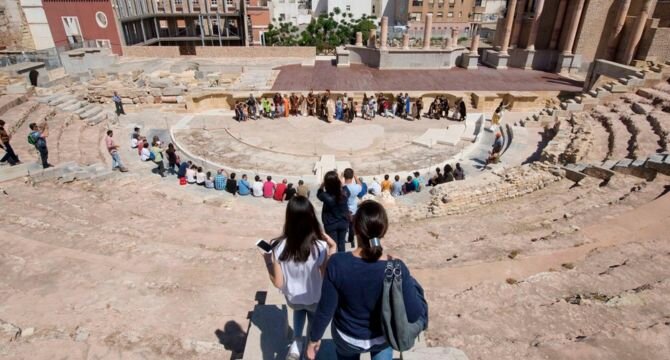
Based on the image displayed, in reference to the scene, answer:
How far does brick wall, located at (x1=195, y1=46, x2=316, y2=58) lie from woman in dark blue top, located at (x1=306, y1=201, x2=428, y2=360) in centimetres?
3207

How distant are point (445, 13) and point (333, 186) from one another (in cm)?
6954

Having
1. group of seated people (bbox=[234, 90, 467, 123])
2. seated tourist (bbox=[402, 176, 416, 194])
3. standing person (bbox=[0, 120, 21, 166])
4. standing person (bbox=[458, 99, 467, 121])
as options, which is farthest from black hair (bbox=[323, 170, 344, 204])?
standing person (bbox=[458, 99, 467, 121])

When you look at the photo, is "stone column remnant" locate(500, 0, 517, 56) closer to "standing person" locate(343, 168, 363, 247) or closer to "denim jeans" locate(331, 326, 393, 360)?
"standing person" locate(343, 168, 363, 247)

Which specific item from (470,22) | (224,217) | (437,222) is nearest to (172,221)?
(224,217)

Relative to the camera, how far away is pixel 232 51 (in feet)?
109

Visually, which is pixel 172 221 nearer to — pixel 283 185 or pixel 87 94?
pixel 283 185

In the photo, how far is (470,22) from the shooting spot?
220 ft

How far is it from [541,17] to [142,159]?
29.9m

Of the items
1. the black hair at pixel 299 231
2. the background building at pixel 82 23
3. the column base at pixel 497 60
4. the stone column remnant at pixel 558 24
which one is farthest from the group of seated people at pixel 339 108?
the background building at pixel 82 23

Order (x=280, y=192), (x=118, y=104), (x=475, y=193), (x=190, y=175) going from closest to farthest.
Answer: (x=475, y=193), (x=280, y=192), (x=190, y=175), (x=118, y=104)

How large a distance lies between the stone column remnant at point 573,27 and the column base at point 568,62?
0.30 m

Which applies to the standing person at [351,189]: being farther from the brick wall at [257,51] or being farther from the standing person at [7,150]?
the brick wall at [257,51]

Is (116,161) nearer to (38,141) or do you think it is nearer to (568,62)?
(38,141)

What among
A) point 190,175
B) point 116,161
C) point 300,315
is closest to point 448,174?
point 190,175
